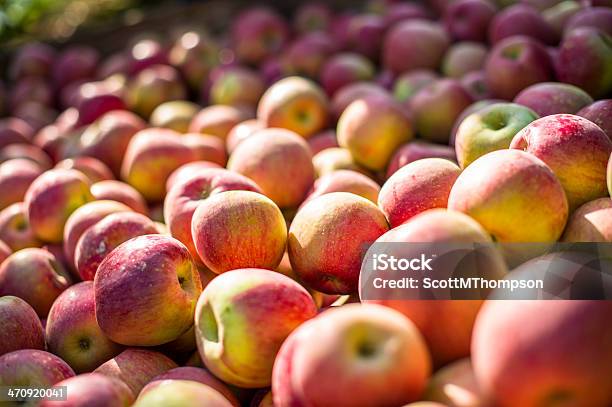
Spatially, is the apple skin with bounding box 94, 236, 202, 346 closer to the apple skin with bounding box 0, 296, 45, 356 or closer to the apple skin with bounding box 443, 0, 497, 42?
the apple skin with bounding box 0, 296, 45, 356

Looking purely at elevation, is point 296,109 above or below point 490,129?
below

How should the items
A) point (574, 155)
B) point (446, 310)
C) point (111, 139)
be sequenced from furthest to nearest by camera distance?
point (111, 139)
point (574, 155)
point (446, 310)

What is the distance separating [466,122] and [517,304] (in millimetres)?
953

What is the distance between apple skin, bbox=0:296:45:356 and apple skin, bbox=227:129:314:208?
2.88 feet

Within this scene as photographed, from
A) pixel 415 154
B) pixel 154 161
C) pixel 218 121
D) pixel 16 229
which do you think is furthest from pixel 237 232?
pixel 218 121

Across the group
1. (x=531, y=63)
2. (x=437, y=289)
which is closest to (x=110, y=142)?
(x=531, y=63)

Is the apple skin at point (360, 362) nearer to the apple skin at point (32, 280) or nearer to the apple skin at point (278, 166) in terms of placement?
the apple skin at point (278, 166)

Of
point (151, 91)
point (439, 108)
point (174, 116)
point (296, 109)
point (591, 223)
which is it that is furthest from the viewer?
point (151, 91)

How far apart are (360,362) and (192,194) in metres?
1.08

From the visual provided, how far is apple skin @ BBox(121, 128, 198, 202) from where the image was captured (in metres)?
2.75

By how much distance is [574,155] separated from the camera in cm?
164

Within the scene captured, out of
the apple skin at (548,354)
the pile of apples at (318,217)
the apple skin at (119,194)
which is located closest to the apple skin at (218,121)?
the pile of apples at (318,217)

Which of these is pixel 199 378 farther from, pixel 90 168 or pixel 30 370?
pixel 90 168

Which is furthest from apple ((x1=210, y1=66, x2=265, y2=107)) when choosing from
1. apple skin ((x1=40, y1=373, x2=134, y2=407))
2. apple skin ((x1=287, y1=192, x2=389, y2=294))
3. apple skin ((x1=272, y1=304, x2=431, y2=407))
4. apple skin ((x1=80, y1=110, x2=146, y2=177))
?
apple skin ((x1=272, y1=304, x2=431, y2=407))
